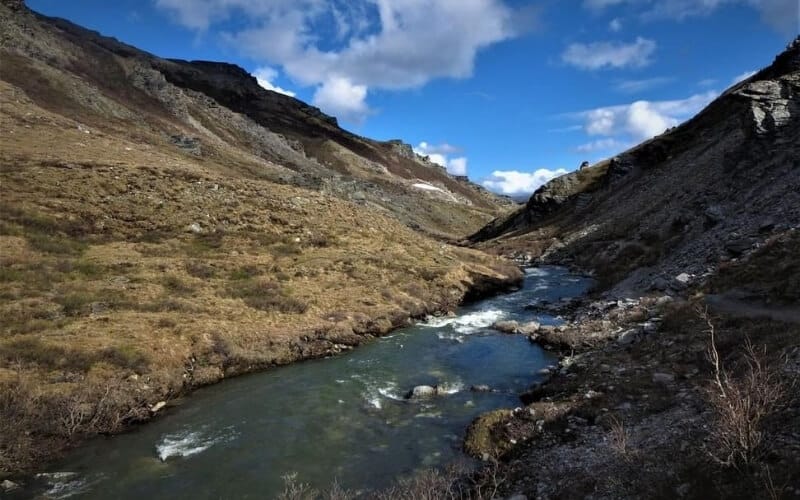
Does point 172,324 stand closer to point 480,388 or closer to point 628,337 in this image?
point 480,388

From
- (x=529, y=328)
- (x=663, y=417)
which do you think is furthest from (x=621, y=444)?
(x=529, y=328)

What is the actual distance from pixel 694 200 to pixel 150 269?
48.6 metres

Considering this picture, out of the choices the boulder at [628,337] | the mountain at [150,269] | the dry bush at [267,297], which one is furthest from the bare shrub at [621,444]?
the dry bush at [267,297]

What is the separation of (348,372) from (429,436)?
7.85 metres

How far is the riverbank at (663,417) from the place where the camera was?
9.25 m

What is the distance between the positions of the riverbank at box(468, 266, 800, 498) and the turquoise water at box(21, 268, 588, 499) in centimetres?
240

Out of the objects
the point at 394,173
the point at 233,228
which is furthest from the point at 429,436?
the point at 394,173

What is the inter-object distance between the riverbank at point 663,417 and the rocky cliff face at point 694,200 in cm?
1088

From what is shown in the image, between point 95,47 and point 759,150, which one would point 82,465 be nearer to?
point 759,150

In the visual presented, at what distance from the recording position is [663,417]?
13.6 meters

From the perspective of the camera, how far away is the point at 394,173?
15575 centimetres

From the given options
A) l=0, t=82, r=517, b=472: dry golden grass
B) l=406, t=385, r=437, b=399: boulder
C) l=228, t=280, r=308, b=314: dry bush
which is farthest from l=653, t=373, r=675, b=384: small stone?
l=228, t=280, r=308, b=314: dry bush

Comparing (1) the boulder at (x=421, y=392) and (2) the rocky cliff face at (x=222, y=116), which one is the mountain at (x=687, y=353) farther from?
(2) the rocky cliff face at (x=222, y=116)

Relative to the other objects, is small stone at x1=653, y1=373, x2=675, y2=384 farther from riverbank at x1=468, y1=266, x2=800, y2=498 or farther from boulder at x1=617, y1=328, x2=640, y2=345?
boulder at x1=617, y1=328, x2=640, y2=345
